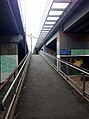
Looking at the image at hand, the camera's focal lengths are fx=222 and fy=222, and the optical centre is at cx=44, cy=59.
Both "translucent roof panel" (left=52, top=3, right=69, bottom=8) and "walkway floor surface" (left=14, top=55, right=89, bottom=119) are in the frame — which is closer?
"walkway floor surface" (left=14, top=55, right=89, bottom=119)

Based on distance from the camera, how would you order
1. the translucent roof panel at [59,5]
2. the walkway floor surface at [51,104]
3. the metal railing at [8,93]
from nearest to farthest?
the metal railing at [8,93] → the walkway floor surface at [51,104] → the translucent roof panel at [59,5]

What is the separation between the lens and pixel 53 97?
691 centimetres

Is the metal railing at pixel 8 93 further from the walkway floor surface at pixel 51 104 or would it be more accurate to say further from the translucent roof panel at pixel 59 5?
the translucent roof panel at pixel 59 5

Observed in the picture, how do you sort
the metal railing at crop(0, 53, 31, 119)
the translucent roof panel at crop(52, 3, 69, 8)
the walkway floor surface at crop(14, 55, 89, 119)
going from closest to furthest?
1. the metal railing at crop(0, 53, 31, 119)
2. the walkway floor surface at crop(14, 55, 89, 119)
3. the translucent roof panel at crop(52, 3, 69, 8)

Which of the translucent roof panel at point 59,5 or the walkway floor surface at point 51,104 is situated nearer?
the walkway floor surface at point 51,104

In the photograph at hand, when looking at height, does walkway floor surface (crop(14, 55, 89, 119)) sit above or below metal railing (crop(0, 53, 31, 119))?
below

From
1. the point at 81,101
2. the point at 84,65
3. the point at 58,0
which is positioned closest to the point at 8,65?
the point at 84,65

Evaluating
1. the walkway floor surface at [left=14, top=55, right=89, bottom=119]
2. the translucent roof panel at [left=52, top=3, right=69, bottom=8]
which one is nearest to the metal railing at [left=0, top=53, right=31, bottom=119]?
the walkway floor surface at [left=14, top=55, right=89, bottom=119]

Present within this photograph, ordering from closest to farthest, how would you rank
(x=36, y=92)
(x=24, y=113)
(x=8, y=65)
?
1. (x=24, y=113)
2. (x=36, y=92)
3. (x=8, y=65)

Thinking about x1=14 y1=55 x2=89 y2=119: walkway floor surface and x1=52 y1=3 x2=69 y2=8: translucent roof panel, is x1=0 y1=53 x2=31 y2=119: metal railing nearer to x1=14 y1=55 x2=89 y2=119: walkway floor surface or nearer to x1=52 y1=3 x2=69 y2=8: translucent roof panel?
x1=14 y1=55 x2=89 y2=119: walkway floor surface

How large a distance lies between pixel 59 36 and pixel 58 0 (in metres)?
7.72

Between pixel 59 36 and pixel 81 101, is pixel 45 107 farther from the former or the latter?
pixel 59 36

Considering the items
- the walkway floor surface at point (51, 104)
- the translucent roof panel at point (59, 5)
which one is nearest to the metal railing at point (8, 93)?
the walkway floor surface at point (51, 104)

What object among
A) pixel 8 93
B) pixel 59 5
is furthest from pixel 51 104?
pixel 59 5
